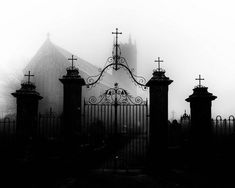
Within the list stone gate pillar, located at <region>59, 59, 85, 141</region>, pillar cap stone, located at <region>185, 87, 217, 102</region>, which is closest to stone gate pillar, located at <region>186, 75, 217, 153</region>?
pillar cap stone, located at <region>185, 87, 217, 102</region>

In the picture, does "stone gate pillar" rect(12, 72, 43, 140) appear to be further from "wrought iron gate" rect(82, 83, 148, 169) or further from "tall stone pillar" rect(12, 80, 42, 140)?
"wrought iron gate" rect(82, 83, 148, 169)

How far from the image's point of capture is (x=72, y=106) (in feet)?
34.7

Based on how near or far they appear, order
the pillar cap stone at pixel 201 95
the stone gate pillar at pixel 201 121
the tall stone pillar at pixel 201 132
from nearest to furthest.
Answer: the tall stone pillar at pixel 201 132 < the stone gate pillar at pixel 201 121 < the pillar cap stone at pixel 201 95

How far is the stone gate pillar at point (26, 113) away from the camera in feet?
35.5

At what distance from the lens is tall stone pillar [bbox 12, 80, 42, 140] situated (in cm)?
1081

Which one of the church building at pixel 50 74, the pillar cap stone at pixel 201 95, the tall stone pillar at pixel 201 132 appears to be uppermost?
the church building at pixel 50 74

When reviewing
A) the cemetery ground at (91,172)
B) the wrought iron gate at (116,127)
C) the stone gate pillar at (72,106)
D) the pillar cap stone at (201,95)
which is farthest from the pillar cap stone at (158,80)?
the stone gate pillar at (72,106)

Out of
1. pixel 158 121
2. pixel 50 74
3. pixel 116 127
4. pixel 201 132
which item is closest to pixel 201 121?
pixel 201 132

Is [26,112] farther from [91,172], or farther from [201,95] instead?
[201,95]

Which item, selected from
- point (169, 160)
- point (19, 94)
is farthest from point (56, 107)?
point (169, 160)

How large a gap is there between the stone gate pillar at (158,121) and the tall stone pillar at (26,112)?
4.46 meters

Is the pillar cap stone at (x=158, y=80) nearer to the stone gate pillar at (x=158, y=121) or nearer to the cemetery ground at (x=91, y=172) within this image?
the stone gate pillar at (x=158, y=121)

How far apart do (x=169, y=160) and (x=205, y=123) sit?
1874mm

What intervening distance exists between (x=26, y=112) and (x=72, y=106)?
1.89 metres
